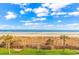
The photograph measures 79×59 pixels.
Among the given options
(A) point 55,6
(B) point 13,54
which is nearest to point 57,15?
(A) point 55,6

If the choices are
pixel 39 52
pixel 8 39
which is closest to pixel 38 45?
pixel 39 52

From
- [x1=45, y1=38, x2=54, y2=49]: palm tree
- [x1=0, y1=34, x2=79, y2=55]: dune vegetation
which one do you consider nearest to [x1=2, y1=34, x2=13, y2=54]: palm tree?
[x1=0, y1=34, x2=79, y2=55]: dune vegetation

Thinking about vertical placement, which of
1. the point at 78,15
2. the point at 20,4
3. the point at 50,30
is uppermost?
the point at 20,4

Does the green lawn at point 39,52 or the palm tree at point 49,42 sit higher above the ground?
the palm tree at point 49,42

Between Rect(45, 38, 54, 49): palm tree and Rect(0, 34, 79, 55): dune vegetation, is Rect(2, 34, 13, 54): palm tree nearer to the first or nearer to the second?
Rect(0, 34, 79, 55): dune vegetation

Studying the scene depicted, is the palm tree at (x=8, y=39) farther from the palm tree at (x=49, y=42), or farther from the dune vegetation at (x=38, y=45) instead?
the palm tree at (x=49, y=42)

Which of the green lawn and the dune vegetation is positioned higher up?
the dune vegetation

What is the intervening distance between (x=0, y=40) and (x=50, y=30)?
48 cm

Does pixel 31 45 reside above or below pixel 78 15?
below

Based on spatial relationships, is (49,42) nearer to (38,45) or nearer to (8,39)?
(38,45)

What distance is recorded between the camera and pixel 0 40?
1.90 meters

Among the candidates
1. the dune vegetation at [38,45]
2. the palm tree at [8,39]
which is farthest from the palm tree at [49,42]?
the palm tree at [8,39]

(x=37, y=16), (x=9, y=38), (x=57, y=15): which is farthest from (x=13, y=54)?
(x=57, y=15)

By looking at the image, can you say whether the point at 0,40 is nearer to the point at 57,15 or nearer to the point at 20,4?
the point at 20,4
